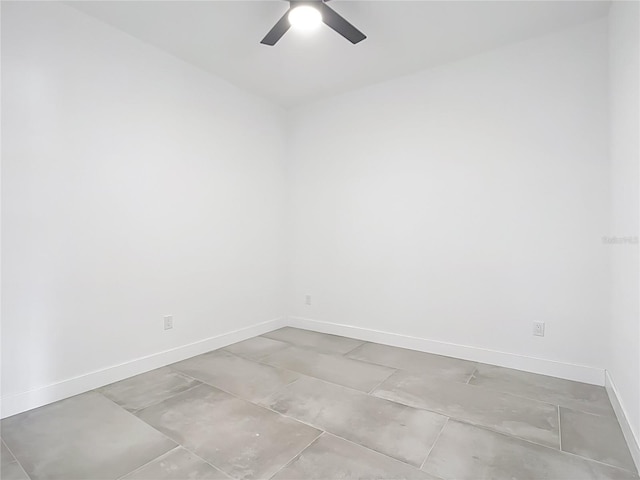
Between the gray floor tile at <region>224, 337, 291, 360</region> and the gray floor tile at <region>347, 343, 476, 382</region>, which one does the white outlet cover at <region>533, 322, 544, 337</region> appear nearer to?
the gray floor tile at <region>347, 343, 476, 382</region>

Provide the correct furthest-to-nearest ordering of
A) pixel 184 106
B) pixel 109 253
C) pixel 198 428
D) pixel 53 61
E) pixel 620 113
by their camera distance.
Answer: pixel 184 106
pixel 109 253
pixel 53 61
pixel 620 113
pixel 198 428

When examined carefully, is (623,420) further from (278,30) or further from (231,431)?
(278,30)

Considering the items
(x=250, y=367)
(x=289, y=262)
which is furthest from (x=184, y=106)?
(x=250, y=367)

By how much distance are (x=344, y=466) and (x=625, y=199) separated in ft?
6.98

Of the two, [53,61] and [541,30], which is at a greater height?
[541,30]

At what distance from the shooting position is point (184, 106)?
314cm

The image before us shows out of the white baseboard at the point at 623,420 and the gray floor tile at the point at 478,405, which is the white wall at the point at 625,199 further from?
the gray floor tile at the point at 478,405

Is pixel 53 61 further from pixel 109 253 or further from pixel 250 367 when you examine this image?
pixel 250 367

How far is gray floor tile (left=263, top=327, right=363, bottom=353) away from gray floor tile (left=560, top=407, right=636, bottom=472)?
5.88 feet

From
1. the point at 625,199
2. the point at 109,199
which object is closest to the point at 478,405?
the point at 625,199

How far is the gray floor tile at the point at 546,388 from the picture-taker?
7.32 ft

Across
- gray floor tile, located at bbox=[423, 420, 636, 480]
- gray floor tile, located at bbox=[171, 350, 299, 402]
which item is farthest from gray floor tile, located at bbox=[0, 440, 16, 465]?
gray floor tile, located at bbox=[423, 420, 636, 480]

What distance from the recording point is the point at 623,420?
1.93 metres

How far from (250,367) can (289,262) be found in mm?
1597
